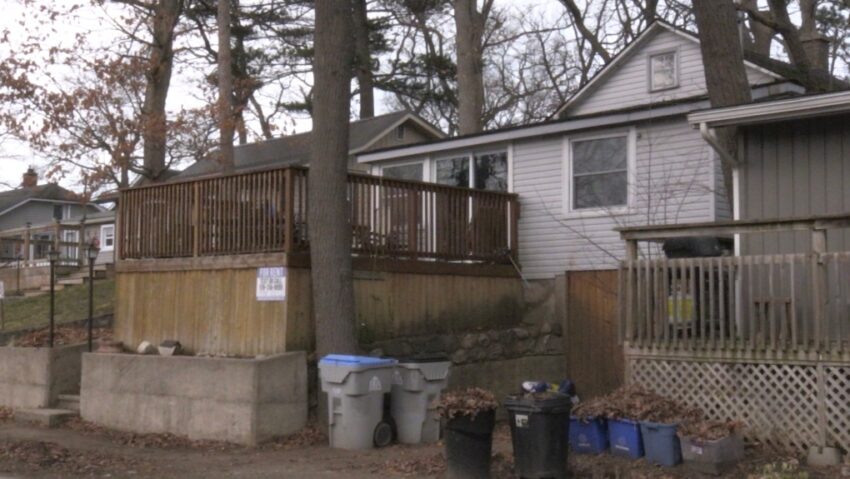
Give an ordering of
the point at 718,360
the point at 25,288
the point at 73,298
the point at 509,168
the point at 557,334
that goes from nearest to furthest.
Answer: the point at 718,360
the point at 557,334
the point at 509,168
the point at 73,298
the point at 25,288

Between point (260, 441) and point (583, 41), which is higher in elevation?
point (583, 41)

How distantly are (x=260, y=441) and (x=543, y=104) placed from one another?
27916mm

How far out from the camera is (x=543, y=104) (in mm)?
38656

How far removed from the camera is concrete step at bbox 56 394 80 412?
1562 centimetres

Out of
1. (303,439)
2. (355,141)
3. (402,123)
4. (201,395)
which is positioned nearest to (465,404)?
(303,439)

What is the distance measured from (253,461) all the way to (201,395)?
6.38 ft

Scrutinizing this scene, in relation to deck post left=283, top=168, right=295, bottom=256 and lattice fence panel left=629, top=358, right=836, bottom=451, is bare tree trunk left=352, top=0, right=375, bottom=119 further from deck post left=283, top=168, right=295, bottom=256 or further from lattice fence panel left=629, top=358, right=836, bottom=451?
lattice fence panel left=629, top=358, right=836, bottom=451

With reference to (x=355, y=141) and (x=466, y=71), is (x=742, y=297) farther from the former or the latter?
(x=355, y=141)

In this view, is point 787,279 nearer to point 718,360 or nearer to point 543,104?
point 718,360

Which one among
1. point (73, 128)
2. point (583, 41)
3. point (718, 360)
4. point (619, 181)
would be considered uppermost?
point (583, 41)

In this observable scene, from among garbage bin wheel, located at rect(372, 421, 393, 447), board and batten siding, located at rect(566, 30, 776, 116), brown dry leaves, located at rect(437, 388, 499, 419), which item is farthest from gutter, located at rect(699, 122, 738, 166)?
board and batten siding, located at rect(566, 30, 776, 116)

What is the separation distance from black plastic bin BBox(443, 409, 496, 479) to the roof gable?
1169 cm

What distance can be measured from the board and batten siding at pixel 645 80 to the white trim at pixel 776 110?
7.76 metres

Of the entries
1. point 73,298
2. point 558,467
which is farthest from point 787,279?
point 73,298
